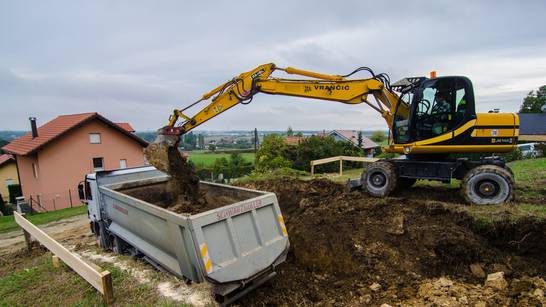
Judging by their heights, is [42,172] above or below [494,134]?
below

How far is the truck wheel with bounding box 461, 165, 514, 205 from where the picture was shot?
566 cm

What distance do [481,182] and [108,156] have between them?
22454 millimetres

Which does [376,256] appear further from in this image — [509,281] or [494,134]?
[494,134]

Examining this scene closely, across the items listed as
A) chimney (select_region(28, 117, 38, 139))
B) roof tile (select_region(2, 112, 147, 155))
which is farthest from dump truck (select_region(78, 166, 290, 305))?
chimney (select_region(28, 117, 38, 139))

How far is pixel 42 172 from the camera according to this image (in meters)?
17.8

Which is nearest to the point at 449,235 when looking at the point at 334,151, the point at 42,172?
the point at 334,151

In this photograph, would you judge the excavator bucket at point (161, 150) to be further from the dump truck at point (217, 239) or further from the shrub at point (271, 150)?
the shrub at point (271, 150)

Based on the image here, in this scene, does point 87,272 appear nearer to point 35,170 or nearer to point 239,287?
point 239,287

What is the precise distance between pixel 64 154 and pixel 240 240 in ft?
65.8

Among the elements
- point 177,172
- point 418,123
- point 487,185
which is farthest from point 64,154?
point 487,185

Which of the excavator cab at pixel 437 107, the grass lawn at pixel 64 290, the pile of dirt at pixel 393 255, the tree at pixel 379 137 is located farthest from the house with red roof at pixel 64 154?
the tree at pixel 379 137

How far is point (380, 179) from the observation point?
7.06m

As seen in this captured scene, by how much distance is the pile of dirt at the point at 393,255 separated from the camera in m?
4.02

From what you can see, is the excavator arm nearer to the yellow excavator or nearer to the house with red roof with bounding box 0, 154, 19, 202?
the yellow excavator
